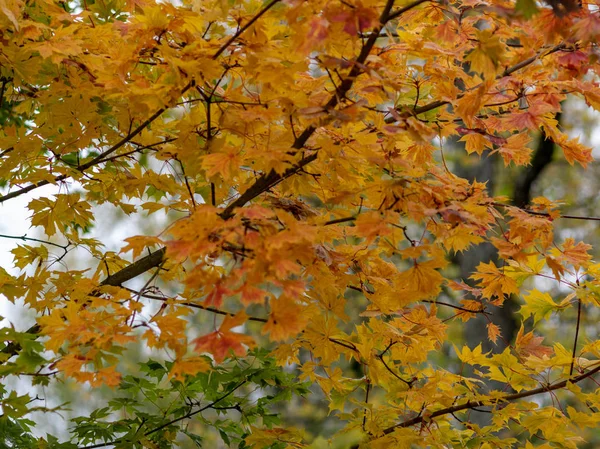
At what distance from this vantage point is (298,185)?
6.68 feet

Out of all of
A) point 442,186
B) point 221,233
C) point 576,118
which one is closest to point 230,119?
point 221,233

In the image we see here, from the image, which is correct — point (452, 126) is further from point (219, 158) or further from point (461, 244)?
point (219, 158)

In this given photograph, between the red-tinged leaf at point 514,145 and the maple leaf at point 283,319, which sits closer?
the maple leaf at point 283,319

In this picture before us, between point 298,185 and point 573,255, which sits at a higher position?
point 298,185

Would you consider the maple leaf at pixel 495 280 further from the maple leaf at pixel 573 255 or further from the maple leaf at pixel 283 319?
the maple leaf at pixel 283 319

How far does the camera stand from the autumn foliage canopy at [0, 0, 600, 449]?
5.11 feet

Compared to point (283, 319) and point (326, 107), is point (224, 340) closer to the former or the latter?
point (283, 319)

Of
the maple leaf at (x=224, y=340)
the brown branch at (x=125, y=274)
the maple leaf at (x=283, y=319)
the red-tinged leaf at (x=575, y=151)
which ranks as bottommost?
the red-tinged leaf at (x=575, y=151)

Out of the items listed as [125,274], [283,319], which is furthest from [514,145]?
[125,274]

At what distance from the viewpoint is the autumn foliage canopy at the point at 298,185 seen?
1.56 m

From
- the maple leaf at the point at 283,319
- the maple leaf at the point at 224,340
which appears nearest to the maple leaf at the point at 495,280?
the maple leaf at the point at 283,319

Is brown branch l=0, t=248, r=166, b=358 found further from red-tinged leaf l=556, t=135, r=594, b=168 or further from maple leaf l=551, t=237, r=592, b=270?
red-tinged leaf l=556, t=135, r=594, b=168

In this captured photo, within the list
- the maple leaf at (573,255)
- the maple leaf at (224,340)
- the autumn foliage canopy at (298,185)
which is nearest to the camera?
the maple leaf at (224,340)

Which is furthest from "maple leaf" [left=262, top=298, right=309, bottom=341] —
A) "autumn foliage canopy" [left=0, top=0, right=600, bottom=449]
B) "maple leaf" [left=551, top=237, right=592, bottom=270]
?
"maple leaf" [left=551, top=237, right=592, bottom=270]
